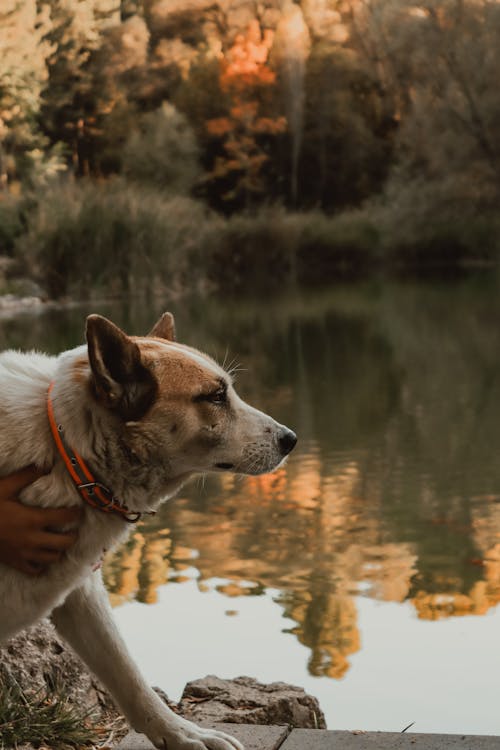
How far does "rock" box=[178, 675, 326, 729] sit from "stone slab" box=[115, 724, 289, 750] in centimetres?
29

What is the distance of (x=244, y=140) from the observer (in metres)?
48.5

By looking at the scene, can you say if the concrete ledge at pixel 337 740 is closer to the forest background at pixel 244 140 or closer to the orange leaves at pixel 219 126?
the forest background at pixel 244 140

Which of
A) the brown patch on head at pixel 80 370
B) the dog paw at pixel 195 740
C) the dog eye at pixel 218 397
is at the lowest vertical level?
the dog paw at pixel 195 740

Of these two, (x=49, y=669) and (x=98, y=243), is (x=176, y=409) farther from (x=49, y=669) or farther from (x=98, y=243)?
(x=98, y=243)

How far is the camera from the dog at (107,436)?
2965 mm

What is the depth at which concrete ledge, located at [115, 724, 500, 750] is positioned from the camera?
3.16 metres

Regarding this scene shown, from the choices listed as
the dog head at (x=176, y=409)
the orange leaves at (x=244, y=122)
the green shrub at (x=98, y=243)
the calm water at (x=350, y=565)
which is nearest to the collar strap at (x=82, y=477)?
the dog head at (x=176, y=409)

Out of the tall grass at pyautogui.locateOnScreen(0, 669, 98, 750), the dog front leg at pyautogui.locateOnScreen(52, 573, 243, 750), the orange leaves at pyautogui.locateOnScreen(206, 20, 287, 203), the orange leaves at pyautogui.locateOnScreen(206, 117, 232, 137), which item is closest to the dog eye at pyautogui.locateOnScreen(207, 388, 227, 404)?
the dog front leg at pyautogui.locateOnScreen(52, 573, 243, 750)

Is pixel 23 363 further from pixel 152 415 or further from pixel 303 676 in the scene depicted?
pixel 303 676

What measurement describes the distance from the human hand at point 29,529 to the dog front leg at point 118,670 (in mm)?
328

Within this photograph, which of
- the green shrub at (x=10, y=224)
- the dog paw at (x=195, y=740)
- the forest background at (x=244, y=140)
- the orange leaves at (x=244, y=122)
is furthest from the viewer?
the orange leaves at (x=244, y=122)

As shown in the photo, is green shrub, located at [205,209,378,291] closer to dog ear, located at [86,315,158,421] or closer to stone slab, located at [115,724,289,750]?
stone slab, located at [115,724,289,750]

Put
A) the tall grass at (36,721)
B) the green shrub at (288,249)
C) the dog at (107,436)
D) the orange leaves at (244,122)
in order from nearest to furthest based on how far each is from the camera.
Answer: the dog at (107,436)
the tall grass at (36,721)
the green shrub at (288,249)
the orange leaves at (244,122)

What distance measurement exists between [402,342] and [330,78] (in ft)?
113
